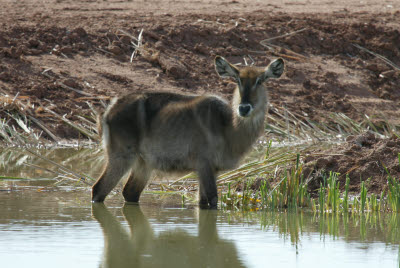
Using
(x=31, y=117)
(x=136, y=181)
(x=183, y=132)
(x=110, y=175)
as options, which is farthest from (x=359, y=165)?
(x=31, y=117)

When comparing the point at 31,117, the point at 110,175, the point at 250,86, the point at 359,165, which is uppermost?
the point at 31,117

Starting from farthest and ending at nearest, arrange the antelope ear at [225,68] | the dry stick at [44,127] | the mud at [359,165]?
1. the dry stick at [44,127]
2. the mud at [359,165]
3. the antelope ear at [225,68]

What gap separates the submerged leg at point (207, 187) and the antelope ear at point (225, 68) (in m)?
1.17

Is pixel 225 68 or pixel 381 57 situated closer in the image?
pixel 225 68

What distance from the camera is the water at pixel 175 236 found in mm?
5922

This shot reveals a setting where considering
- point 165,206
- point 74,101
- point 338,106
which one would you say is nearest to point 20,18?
point 74,101

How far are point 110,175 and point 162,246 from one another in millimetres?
2965

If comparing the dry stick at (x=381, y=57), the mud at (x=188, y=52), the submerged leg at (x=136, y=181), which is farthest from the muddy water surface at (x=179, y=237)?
the dry stick at (x=381, y=57)

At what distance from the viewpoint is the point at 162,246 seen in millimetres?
6492

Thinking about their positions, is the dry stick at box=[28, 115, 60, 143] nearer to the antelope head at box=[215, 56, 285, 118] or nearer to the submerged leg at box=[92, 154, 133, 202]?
the submerged leg at box=[92, 154, 133, 202]

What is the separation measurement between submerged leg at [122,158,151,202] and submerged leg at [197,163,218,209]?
0.85 meters

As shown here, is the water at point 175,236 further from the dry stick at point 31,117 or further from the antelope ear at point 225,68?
the dry stick at point 31,117

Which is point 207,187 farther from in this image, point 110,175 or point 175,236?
point 175,236

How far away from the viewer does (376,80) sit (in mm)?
20984
